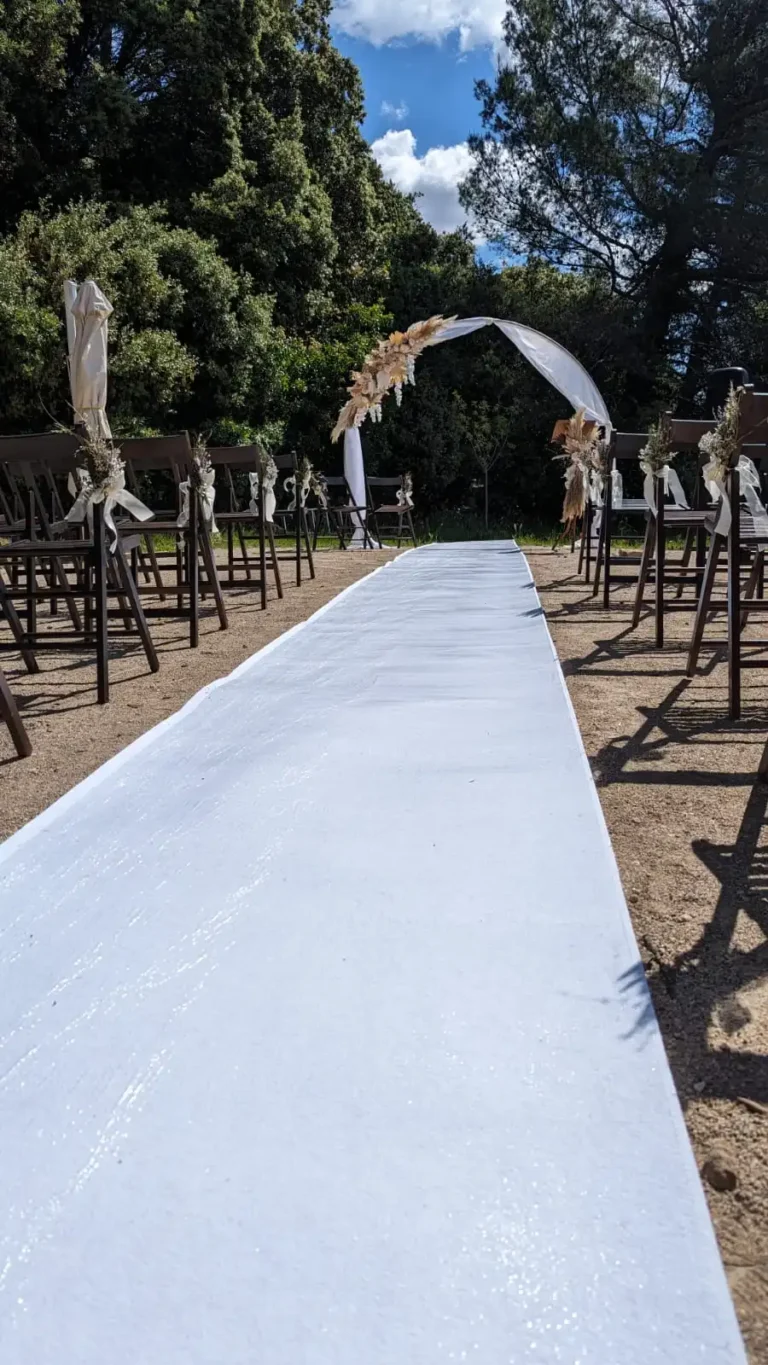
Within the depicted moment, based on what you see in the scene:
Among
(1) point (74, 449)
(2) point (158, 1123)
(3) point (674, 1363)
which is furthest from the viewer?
(1) point (74, 449)

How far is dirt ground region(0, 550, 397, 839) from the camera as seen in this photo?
8.89 feet

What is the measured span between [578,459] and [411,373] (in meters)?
4.27

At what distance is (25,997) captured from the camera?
150cm

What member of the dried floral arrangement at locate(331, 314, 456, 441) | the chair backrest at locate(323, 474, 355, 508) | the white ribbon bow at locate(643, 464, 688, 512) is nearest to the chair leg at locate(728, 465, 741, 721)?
the white ribbon bow at locate(643, 464, 688, 512)

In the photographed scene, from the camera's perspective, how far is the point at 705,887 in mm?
1945

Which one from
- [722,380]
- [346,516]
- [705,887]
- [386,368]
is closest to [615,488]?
[722,380]

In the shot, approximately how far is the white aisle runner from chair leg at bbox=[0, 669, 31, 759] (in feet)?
1.85

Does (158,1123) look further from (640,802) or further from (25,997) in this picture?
(640,802)

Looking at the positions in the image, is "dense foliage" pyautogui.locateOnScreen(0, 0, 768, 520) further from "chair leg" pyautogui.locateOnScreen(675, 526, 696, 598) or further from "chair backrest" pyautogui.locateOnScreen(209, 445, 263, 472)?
"chair leg" pyautogui.locateOnScreen(675, 526, 696, 598)

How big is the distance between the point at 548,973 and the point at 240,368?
1467 centimetres

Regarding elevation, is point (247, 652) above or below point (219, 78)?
below

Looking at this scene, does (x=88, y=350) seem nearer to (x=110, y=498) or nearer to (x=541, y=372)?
(x=110, y=498)

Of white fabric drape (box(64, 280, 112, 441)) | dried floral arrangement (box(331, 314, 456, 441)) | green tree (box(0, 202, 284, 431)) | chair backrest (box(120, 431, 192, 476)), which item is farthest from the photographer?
green tree (box(0, 202, 284, 431))

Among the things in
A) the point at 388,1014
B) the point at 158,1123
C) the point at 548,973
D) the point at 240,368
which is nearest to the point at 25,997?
the point at 158,1123
